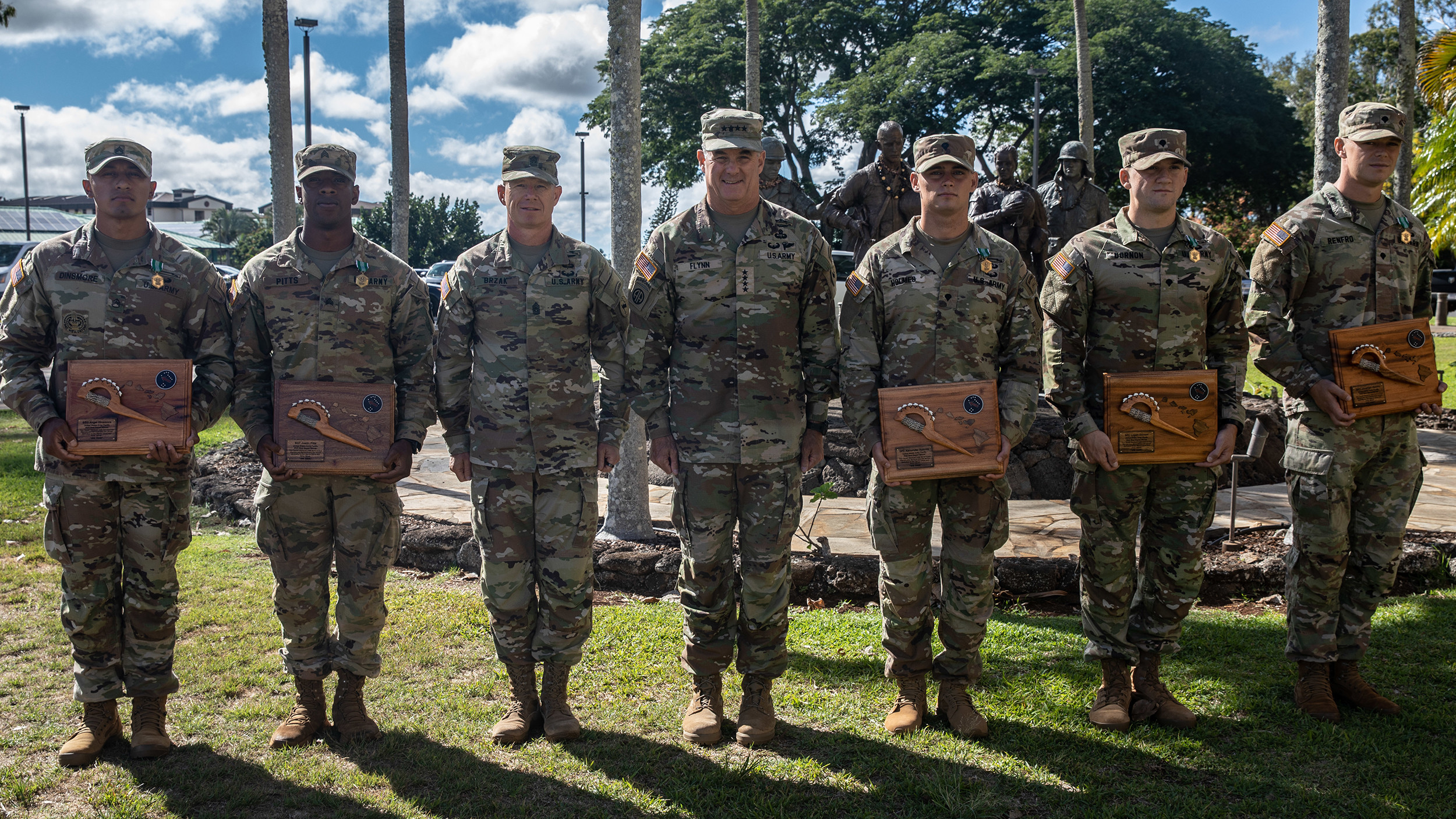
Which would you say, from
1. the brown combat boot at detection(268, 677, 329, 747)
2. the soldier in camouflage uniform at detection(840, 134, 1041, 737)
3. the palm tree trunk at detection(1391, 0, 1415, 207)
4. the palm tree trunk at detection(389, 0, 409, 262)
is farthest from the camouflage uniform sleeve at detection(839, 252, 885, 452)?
the palm tree trunk at detection(389, 0, 409, 262)

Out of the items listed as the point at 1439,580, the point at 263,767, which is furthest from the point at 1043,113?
the point at 263,767

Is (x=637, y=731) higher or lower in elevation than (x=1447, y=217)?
lower

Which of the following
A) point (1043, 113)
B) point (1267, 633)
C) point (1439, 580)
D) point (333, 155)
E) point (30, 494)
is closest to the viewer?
point (333, 155)

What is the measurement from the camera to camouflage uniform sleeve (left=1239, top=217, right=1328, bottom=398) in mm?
4008

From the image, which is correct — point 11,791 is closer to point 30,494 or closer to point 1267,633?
point 1267,633

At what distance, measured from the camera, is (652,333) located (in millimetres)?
3898

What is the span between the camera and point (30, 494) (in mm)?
8594

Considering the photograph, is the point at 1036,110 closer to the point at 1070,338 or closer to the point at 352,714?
the point at 1070,338

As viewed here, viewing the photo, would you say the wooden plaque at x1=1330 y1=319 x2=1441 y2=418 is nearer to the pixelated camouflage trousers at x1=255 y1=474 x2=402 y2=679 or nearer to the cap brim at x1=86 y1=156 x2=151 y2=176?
the pixelated camouflage trousers at x1=255 y1=474 x2=402 y2=679

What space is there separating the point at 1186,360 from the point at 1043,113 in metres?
25.9

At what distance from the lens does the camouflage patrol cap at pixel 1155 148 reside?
381 cm

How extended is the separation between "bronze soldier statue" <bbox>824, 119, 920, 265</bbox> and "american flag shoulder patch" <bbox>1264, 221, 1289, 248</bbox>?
15.5ft

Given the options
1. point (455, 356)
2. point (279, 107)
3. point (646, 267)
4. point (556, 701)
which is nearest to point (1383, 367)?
point (646, 267)

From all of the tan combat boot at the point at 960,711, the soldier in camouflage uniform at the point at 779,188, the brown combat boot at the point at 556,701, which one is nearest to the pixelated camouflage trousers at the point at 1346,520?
the tan combat boot at the point at 960,711
